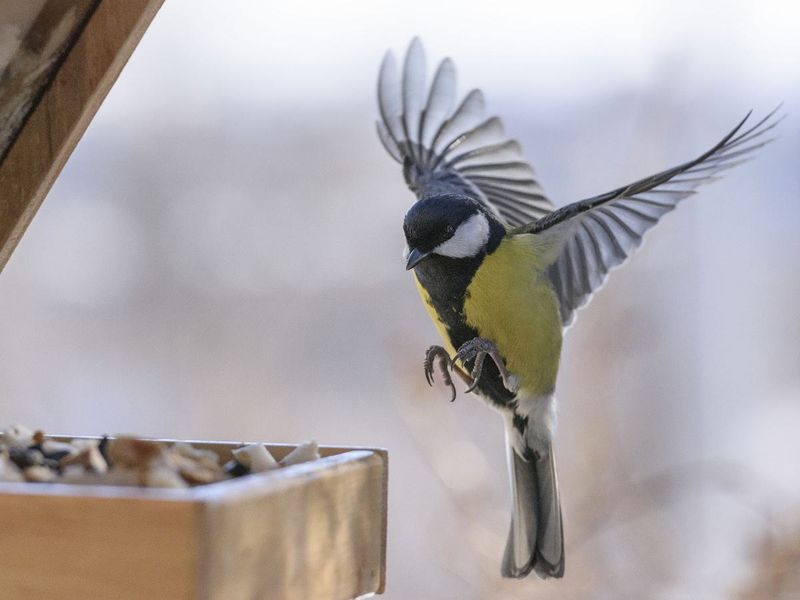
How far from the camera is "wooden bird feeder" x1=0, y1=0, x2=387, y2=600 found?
2.00ft

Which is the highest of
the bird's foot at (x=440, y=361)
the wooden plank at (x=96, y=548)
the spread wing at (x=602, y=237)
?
the spread wing at (x=602, y=237)

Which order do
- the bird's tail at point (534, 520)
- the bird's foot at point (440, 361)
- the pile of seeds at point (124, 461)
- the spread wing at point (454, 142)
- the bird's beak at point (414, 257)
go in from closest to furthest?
the pile of seeds at point (124, 461), the bird's beak at point (414, 257), the bird's foot at point (440, 361), the bird's tail at point (534, 520), the spread wing at point (454, 142)

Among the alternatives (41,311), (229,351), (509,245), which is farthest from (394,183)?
(509,245)

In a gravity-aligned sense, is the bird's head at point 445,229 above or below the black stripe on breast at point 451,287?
above

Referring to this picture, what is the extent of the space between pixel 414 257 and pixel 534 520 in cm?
49

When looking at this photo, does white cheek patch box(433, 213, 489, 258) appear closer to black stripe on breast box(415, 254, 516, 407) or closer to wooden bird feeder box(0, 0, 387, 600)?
black stripe on breast box(415, 254, 516, 407)

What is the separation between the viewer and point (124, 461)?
2.48ft

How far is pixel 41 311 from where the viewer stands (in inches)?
104

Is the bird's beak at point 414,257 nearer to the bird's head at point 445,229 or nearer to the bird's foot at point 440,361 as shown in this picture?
the bird's head at point 445,229

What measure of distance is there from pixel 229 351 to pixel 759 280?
1298 mm

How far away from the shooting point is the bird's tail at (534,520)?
1501 millimetres

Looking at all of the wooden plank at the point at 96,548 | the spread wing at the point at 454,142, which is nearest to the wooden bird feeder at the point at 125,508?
the wooden plank at the point at 96,548

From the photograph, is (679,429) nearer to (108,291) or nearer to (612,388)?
(612,388)

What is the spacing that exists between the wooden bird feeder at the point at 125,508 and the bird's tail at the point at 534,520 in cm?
64
